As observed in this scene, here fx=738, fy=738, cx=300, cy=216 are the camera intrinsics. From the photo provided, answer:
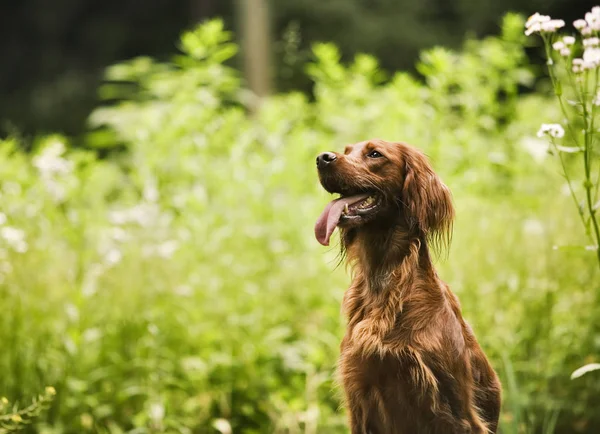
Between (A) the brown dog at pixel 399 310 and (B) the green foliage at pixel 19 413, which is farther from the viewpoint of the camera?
(B) the green foliage at pixel 19 413

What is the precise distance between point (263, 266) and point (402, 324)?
8.80 ft

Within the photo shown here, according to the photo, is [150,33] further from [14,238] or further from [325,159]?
[325,159]

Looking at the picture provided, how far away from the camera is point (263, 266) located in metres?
4.69

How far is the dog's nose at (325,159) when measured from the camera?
2096 millimetres

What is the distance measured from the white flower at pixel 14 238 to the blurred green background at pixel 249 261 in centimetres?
1

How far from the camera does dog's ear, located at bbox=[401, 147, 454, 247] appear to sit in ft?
7.11

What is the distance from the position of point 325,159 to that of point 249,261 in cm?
263

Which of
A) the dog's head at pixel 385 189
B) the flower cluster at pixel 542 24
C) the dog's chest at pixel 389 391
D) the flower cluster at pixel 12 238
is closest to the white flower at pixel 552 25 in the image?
the flower cluster at pixel 542 24

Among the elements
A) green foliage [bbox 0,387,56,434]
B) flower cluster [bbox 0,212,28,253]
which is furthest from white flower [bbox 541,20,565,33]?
flower cluster [bbox 0,212,28,253]

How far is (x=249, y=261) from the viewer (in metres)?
4.67

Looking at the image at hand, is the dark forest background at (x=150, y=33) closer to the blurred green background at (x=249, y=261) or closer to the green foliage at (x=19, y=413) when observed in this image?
the blurred green background at (x=249, y=261)

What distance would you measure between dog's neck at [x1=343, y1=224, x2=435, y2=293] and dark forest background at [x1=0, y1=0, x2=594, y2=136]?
726 centimetres

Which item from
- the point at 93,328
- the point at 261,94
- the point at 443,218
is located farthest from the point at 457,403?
the point at 261,94

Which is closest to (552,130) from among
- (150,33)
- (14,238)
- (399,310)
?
(399,310)
